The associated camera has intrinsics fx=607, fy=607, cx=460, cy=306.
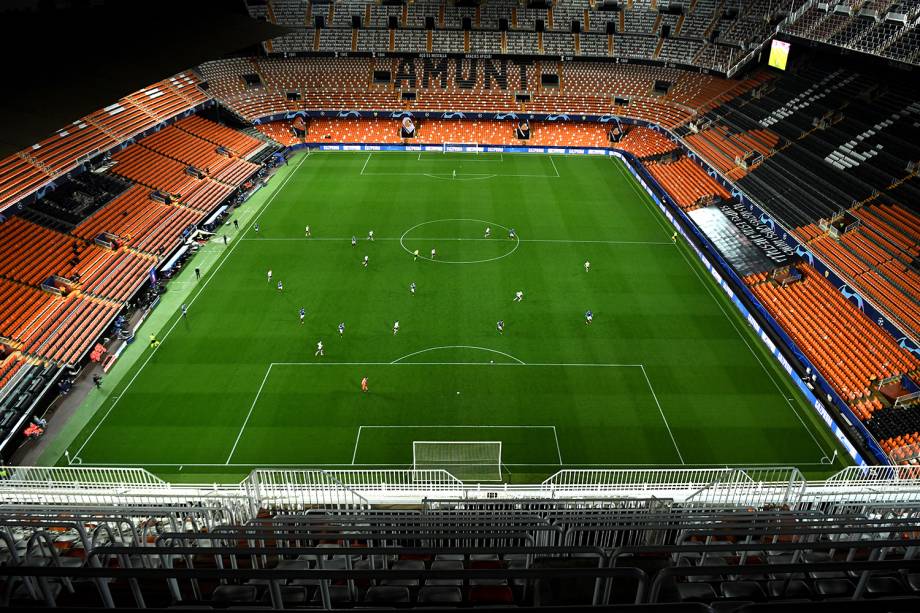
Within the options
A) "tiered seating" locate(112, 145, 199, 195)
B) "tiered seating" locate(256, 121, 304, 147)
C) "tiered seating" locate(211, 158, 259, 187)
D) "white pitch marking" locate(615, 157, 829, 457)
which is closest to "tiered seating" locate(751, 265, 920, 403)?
"white pitch marking" locate(615, 157, 829, 457)

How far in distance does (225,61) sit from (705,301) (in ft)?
158

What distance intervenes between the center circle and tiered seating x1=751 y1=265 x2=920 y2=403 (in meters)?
14.0

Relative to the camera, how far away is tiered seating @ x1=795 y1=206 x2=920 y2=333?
25531 millimetres

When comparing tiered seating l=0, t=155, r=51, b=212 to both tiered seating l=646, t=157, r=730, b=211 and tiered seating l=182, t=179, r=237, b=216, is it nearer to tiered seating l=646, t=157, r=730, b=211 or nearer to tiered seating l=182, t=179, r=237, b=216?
tiered seating l=182, t=179, r=237, b=216

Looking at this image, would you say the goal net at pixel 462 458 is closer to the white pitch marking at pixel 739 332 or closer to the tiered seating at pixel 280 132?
the white pitch marking at pixel 739 332

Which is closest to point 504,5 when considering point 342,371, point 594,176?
point 594,176

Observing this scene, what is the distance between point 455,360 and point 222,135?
3285 centimetres

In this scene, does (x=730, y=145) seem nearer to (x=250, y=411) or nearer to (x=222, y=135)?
(x=250, y=411)

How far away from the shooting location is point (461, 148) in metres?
53.8

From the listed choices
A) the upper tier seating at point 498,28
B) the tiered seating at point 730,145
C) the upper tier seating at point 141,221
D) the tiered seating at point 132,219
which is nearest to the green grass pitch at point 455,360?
the upper tier seating at point 141,221

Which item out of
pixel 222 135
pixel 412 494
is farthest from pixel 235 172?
pixel 412 494

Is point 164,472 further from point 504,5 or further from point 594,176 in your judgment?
point 504,5

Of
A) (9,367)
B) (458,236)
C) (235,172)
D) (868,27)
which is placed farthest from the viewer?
(235,172)

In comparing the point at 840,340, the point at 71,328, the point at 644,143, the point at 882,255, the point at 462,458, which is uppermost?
the point at 644,143
